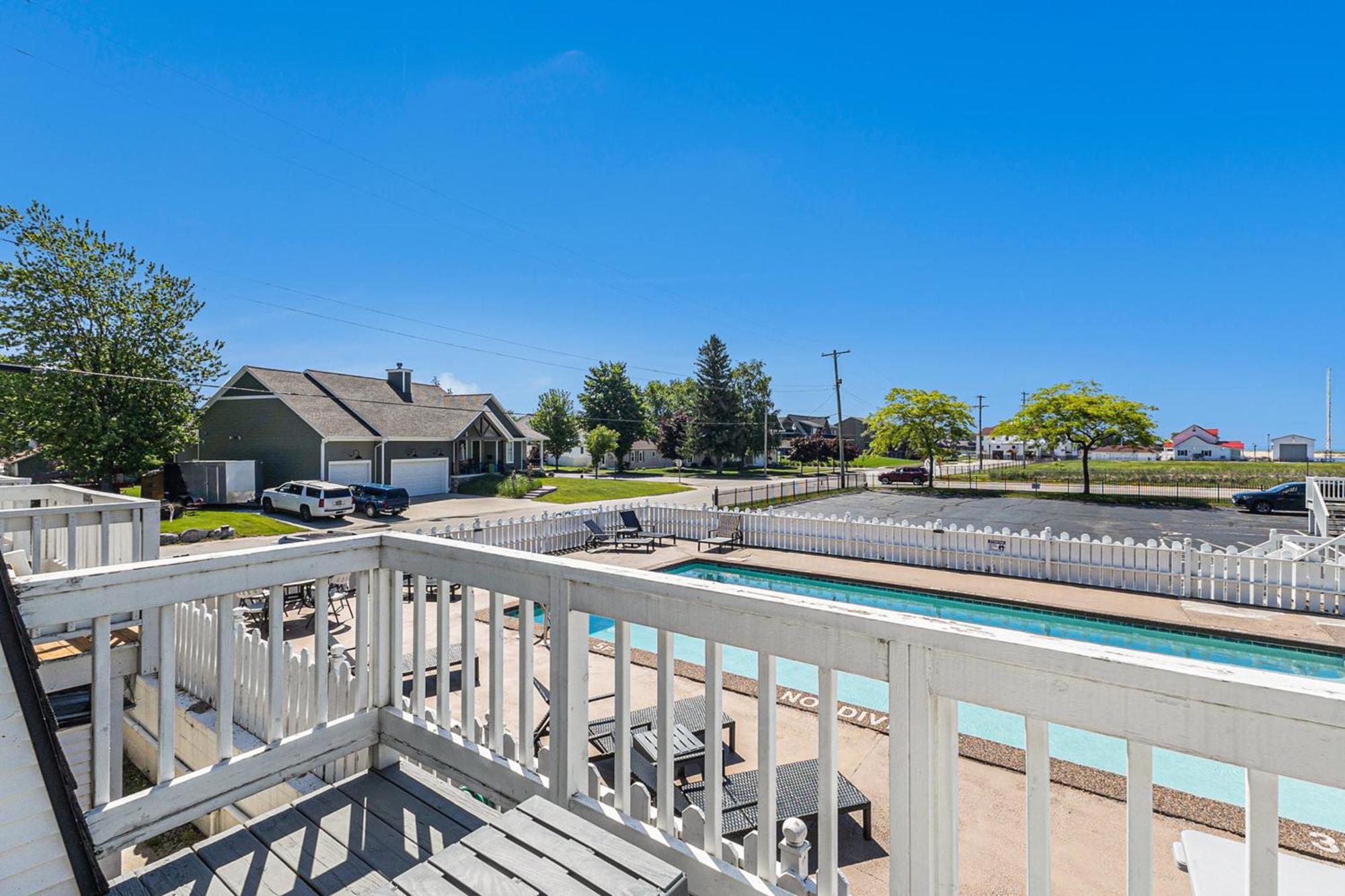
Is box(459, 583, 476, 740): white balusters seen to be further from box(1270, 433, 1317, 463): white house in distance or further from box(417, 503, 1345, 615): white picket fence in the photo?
box(1270, 433, 1317, 463): white house in distance

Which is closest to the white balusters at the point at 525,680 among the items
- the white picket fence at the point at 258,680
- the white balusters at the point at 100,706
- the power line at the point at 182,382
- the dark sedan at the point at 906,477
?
the white picket fence at the point at 258,680

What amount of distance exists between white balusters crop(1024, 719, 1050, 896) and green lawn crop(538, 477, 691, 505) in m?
23.0

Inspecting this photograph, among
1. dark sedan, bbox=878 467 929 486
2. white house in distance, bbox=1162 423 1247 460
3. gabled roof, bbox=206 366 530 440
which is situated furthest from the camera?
white house in distance, bbox=1162 423 1247 460

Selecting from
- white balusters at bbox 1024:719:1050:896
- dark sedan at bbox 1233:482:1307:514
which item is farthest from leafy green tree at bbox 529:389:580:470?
white balusters at bbox 1024:719:1050:896

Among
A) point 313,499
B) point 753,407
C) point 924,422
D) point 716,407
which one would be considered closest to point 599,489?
point 313,499

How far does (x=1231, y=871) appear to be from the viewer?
208 cm

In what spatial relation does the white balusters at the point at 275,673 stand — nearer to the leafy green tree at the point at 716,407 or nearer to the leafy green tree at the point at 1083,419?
the leafy green tree at the point at 1083,419

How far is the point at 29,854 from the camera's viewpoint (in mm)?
1660

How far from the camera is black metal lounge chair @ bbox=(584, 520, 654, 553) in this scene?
13.8 m

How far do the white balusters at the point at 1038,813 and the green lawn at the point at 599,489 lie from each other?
75.5 feet

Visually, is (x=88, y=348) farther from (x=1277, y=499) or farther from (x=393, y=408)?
(x=1277, y=499)

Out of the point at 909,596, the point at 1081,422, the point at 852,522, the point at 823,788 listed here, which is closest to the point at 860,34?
the point at 852,522

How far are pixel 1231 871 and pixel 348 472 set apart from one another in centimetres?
2556

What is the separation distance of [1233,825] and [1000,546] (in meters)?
8.26
